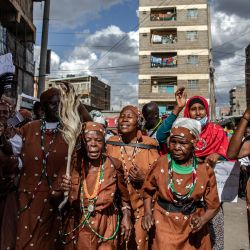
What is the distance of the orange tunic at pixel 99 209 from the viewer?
329 cm

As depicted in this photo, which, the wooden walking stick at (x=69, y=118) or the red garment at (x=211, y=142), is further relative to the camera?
the red garment at (x=211, y=142)

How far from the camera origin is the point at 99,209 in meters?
3.31

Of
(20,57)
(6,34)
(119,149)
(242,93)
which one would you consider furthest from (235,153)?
(242,93)

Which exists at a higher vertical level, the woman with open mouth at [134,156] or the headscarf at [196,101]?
the headscarf at [196,101]

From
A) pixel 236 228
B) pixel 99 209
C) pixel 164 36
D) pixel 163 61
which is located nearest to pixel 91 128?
pixel 99 209

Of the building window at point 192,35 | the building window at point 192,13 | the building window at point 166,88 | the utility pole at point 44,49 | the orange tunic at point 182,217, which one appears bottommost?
the orange tunic at point 182,217

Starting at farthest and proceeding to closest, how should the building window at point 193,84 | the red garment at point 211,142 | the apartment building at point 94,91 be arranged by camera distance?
the apartment building at point 94,91
the building window at point 193,84
the red garment at point 211,142

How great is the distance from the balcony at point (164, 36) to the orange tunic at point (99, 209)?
4003 centimetres

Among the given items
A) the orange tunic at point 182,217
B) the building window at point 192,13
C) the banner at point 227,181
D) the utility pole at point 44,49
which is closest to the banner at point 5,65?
the orange tunic at point 182,217

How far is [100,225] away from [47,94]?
4.60 ft

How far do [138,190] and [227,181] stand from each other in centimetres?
110

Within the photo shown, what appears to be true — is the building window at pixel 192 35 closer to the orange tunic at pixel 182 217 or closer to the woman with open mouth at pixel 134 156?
the woman with open mouth at pixel 134 156

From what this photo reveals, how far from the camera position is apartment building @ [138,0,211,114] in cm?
4047

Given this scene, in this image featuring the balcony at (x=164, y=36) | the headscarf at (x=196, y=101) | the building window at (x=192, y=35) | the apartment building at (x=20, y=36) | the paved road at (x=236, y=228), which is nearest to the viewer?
the headscarf at (x=196, y=101)
